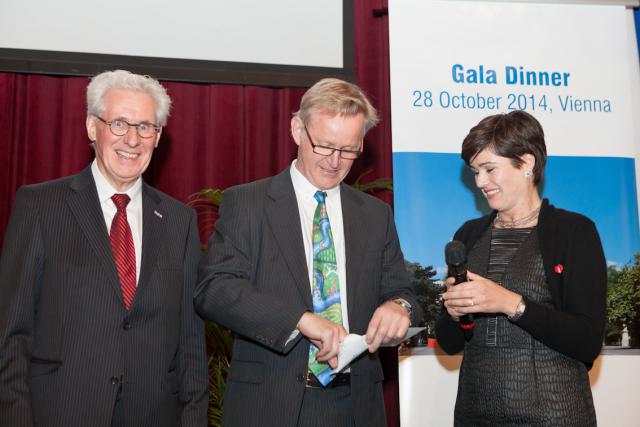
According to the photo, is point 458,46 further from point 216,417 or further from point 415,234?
point 216,417

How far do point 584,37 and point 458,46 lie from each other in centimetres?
83

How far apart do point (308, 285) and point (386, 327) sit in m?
0.31

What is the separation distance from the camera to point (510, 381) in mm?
2285

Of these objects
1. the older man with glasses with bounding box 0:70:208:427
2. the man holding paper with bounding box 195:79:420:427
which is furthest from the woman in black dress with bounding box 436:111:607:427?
the older man with glasses with bounding box 0:70:208:427

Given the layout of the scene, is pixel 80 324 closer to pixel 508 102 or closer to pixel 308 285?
pixel 308 285

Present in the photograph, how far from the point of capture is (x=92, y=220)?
86.0 inches

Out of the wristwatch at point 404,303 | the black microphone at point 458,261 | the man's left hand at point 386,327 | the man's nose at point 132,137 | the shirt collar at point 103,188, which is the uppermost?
the man's nose at point 132,137

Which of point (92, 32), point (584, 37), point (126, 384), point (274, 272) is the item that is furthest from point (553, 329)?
point (92, 32)

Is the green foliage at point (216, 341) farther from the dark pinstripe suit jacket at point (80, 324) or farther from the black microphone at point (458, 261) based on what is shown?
the black microphone at point (458, 261)

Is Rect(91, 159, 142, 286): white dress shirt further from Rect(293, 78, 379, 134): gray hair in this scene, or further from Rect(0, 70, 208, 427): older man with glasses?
Rect(293, 78, 379, 134): gray hair

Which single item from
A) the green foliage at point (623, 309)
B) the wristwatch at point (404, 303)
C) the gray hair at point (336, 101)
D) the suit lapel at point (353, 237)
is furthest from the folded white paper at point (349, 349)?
the green foliage at point (623, 309)

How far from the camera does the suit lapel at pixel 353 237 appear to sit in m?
2.30

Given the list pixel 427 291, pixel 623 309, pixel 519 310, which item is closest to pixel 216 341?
pixel 427 291

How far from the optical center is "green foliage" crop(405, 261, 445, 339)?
3641 millimetres
